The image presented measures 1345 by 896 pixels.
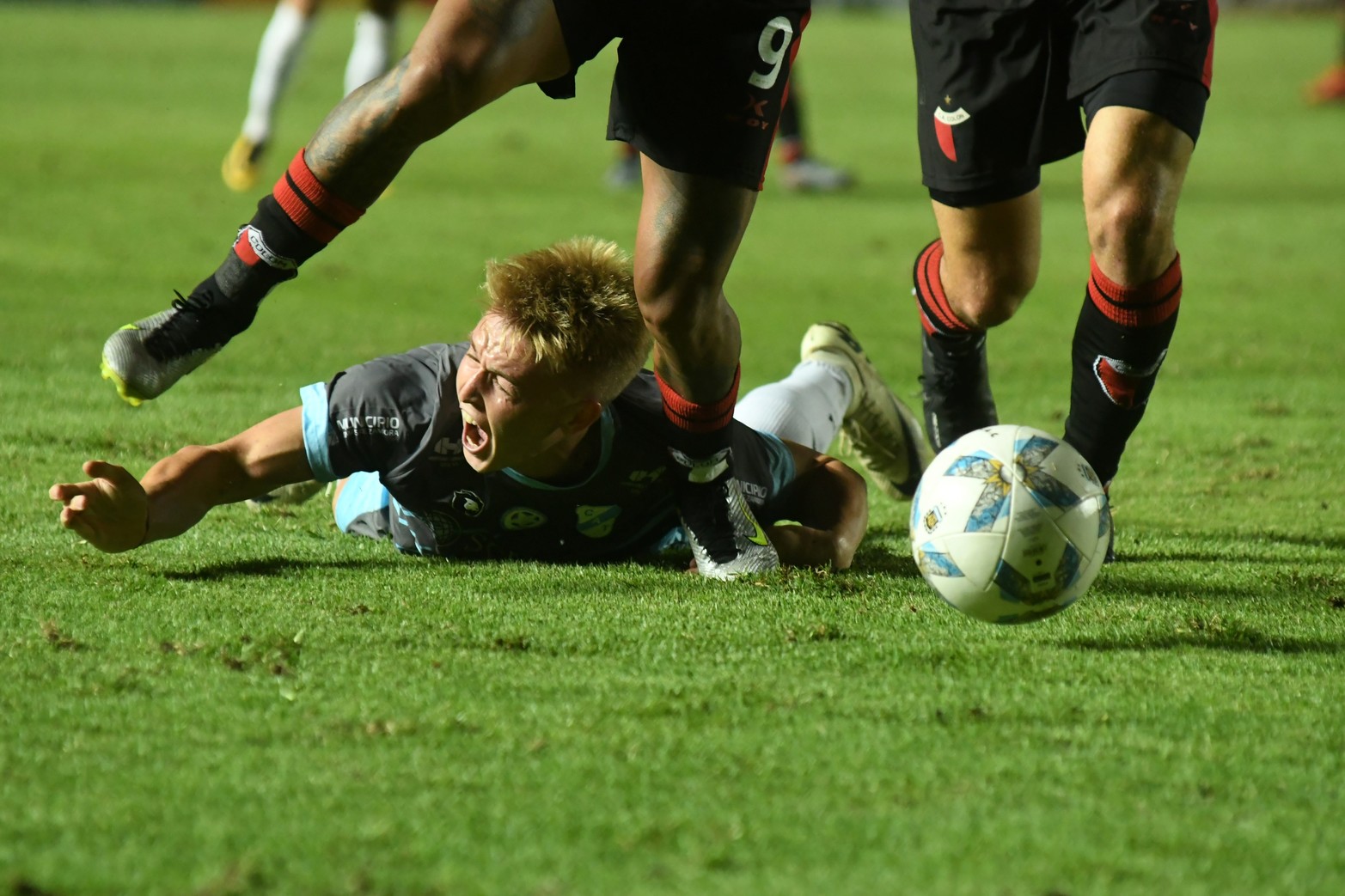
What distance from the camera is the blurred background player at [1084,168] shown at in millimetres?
3492

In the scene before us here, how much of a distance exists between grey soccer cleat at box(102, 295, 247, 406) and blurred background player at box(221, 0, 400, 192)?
24.6 ft

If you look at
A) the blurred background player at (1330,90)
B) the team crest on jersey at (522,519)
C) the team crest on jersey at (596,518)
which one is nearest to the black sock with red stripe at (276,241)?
the team crest on jersey at (522,519)

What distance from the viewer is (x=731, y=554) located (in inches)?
151

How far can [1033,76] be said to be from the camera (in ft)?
12.8

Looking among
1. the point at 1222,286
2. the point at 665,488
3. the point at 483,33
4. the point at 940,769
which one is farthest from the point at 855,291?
the point at 940,769

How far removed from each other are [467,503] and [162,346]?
810 mm

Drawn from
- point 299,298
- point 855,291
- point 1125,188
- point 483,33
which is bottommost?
point 855,291

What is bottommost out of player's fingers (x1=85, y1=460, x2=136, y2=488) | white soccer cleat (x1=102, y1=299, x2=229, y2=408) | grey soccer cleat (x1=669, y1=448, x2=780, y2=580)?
grey soccer cleat (x1=669, y1=448, x2=780, y2=580)

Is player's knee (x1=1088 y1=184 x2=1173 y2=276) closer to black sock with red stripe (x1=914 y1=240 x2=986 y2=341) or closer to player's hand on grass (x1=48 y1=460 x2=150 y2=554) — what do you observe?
black sock with red stripe (x1=914 y1=240 x2=986 y2=341)

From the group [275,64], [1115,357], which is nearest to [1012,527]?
[1115,357]

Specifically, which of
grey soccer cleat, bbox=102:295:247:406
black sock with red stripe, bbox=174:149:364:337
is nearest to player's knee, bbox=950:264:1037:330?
black sock with red stripe, bbox=174:149:364:337

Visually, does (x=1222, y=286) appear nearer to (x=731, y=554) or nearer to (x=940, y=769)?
→ (x=731, y=554)

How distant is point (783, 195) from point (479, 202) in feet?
9.56

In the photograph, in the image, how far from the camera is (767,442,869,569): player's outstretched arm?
3.99 meters
